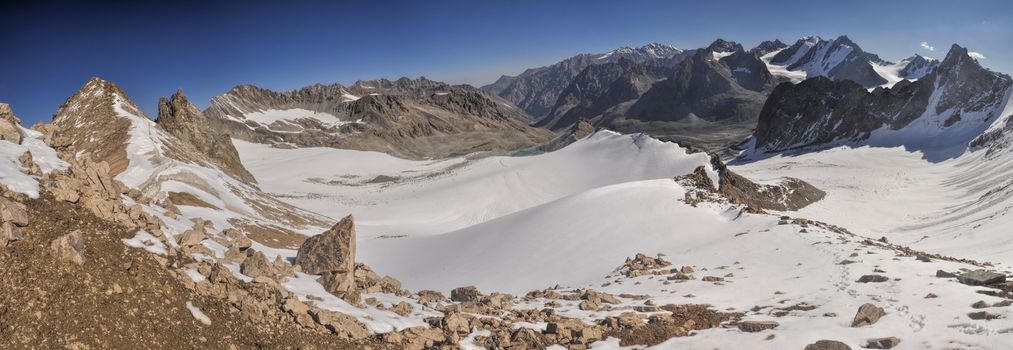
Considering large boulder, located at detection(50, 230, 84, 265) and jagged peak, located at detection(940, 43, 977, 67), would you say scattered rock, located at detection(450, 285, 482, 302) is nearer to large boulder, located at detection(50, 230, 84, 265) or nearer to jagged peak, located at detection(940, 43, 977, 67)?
large boulder, located at detection(50, 230, 84, 265)

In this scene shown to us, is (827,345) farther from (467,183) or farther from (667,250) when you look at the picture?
(467,183)

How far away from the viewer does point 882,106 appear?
106938 mm

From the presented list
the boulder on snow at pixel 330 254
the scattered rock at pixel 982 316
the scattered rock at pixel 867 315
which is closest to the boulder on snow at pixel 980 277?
the scattered rock at pixel 982 316

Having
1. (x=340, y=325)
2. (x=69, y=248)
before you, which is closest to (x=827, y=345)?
(x=340, y=325)

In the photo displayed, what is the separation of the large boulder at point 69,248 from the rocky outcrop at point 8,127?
4.60 metres

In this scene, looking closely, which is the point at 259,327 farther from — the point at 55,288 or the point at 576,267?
the point at 576,267

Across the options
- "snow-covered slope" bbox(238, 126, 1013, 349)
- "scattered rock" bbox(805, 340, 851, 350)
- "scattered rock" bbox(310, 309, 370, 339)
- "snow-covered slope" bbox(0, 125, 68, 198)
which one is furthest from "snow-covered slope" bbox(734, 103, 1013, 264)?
"snow-covered slope" bbox(0, 125, 68, 198)

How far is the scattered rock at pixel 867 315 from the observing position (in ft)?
34.3

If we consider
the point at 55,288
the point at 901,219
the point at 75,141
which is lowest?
the point at 901,219

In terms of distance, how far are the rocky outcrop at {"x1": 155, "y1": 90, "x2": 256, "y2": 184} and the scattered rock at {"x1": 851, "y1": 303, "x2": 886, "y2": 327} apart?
152 feet

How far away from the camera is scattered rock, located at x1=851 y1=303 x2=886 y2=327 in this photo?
10.5 meters

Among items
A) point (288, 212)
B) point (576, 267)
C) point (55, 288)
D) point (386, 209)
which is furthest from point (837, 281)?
point (386, 209)

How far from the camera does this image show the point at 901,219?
44.2 m

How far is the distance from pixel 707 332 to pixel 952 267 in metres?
7.20
